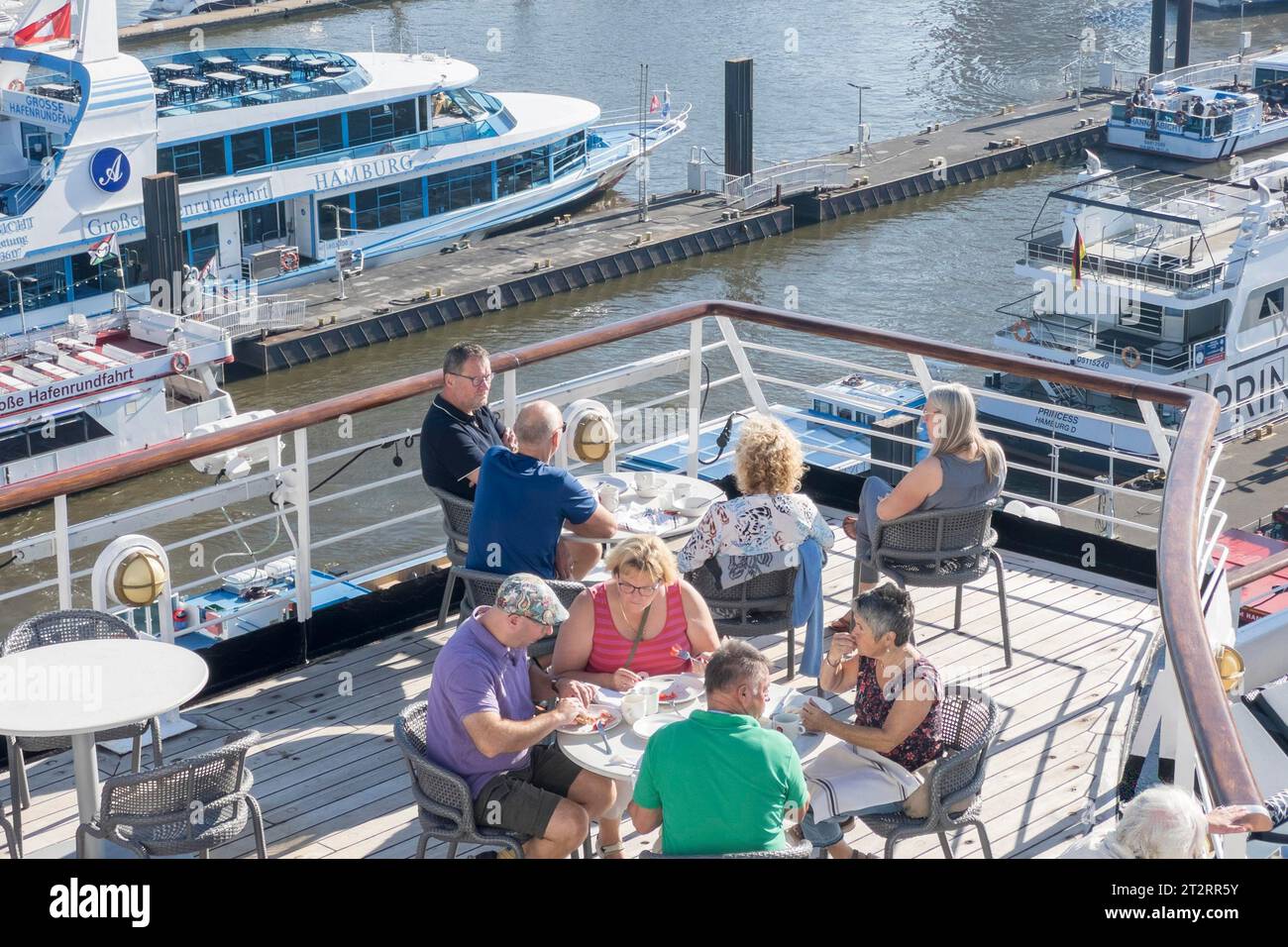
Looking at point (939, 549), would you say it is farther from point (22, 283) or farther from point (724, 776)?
point (22, 283)

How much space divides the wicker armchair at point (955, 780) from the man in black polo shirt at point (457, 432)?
2075 millimetres

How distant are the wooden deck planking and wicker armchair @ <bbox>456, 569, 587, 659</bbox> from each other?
51 cm

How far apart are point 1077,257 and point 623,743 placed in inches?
936

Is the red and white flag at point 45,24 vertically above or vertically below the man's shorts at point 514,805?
above

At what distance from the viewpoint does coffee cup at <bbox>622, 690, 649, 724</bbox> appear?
188 inches

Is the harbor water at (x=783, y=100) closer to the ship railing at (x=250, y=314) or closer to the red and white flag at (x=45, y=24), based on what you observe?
the ship railing at (x=250, y=314)

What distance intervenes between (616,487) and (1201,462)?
95.6 inches

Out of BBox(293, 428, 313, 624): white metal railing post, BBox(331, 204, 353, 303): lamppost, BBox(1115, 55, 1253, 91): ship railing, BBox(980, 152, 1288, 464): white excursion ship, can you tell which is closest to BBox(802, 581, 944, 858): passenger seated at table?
BBox(293, 428, 313, 624): white metal railing post

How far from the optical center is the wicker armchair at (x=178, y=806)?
4.25 meters

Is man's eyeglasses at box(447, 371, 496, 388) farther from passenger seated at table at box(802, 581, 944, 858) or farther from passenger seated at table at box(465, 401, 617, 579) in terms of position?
passenger seated at table at box(802, 581, 944, 858)

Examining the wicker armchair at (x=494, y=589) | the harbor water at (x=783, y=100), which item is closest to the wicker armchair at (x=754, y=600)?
the wicker armchair at (x=494, y=589)
